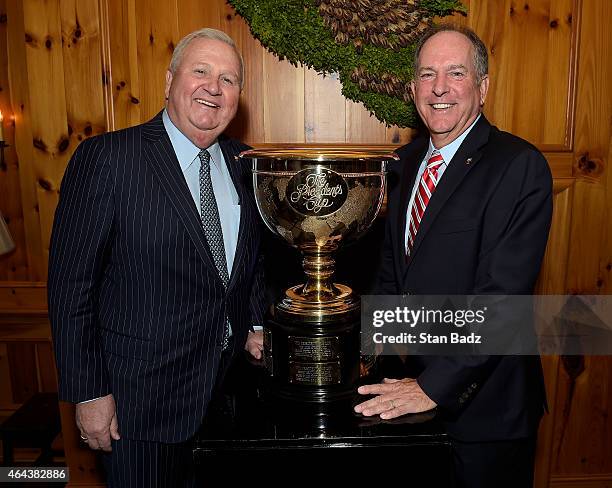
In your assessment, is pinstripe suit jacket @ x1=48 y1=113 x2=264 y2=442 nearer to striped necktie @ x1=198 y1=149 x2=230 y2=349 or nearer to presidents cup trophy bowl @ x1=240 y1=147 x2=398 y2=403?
striped necktie @ x1=198 y1=149 x2=230 y2=349

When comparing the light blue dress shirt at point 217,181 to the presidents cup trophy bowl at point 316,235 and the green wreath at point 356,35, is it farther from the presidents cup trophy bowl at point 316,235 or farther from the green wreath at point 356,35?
the green wreath at point 356,35

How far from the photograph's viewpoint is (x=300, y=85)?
2088 millimetres

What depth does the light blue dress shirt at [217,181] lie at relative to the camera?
Answer: 1401mm

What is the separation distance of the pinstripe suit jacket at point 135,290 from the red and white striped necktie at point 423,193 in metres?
0.50

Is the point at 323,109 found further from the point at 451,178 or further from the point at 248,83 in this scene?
the point at 451,178

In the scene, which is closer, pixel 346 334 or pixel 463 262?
pixel 346 334

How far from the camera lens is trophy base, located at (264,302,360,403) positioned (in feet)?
3.90

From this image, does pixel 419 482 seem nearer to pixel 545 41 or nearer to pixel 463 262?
pixel 463 262

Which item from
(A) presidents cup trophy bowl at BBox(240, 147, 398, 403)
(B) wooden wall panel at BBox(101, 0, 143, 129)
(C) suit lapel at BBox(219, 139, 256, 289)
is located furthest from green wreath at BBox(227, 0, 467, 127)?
(A) presidents cup trophy bowl at BBox(240, 147, 398, 403)

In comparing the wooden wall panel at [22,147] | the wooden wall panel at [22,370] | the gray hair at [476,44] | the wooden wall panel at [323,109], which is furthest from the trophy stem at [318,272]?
the wooden wall panel at [22,370]

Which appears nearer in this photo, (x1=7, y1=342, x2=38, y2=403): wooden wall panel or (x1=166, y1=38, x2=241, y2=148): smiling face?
(x1=166, y1=38, x2=241, y2=148): smiling face

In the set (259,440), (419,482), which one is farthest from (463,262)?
(259,440)

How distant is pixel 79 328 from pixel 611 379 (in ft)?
6.76

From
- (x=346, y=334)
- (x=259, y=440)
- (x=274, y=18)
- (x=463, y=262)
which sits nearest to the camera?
(x=259, y=440)
